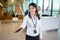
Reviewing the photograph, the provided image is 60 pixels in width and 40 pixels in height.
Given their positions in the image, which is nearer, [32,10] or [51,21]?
[32,10]

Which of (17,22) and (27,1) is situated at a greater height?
(27,1)

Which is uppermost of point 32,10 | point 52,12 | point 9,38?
point 32,10

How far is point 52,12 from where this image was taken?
1040 centimetres

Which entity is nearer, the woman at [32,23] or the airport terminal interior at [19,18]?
the woman at [32,23]

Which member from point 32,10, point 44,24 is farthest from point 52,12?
point 32,10

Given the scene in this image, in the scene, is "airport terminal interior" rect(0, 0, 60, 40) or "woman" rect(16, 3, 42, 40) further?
"airport terminal interior" rect(0, 0, 60, 40)

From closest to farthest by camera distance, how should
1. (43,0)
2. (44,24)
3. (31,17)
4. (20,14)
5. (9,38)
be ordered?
1. (31,17)
2. (9,38)
3. (20,14)
4. (44,24)
5. (43,0)

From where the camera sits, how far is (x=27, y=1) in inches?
339

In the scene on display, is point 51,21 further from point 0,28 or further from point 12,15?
point 0,28

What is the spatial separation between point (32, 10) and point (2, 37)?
13.2ft

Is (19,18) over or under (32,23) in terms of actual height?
under

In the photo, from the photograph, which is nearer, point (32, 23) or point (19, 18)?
point (32, 23)

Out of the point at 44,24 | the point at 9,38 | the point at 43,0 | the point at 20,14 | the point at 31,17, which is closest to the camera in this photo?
the point at 31,17

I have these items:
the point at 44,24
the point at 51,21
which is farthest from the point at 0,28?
the point at 51,21
